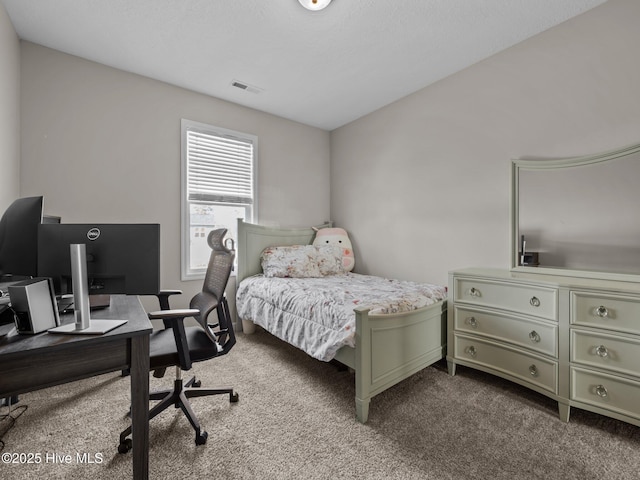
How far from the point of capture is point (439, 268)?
294cm

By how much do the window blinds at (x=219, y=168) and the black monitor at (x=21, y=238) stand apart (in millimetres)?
1816

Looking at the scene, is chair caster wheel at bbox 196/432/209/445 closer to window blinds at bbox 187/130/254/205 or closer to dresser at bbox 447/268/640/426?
dresser at bbox 447/268/640/426

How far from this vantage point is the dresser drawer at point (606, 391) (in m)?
1.56

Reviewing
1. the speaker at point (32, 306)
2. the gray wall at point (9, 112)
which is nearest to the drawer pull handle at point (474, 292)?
the speaker at point (32, 306)

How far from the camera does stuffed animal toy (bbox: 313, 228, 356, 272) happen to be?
3729 mm

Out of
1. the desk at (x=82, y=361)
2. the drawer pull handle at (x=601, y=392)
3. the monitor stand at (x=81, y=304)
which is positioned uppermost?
the monitor stand at (x=81, y=304)

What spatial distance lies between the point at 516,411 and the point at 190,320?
2.85 m

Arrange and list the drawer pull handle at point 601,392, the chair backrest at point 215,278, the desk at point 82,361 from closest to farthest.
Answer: the desk at point 82,361 < the drawer pull handle at point 601,392 < the chair backrest at point 215,278

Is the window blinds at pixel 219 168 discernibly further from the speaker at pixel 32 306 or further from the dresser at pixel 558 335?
the dresser at pixel 558 335

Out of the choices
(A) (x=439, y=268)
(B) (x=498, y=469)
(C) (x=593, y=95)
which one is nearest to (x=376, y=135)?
(A) (x=439, y=268)

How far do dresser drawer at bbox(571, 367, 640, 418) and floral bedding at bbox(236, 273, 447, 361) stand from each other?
3.02 ft

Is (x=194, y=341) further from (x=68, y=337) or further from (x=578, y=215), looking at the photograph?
(x=578, y=215)

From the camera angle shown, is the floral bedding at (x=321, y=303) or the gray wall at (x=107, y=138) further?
the gray wall at (x=107, y=138)

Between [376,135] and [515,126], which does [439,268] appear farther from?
[376,135]
